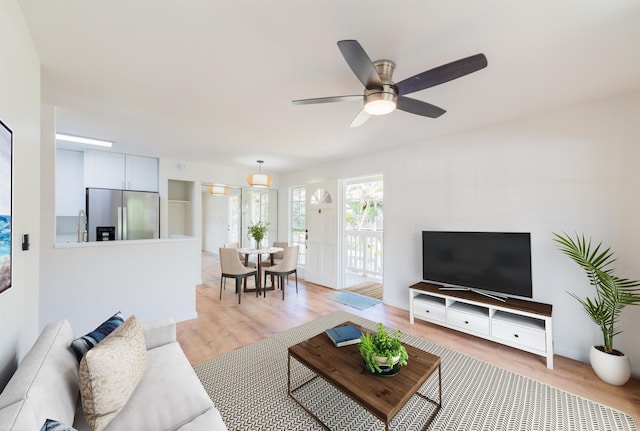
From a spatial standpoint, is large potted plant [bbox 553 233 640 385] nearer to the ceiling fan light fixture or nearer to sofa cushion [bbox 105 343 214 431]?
the ceiling fan light fixture

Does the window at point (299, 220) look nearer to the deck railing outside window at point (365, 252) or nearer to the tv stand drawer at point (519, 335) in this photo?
the deck railing outside window at point (365, 252)

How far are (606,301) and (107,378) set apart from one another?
359 centimetres

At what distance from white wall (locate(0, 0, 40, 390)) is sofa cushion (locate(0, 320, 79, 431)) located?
0.17m

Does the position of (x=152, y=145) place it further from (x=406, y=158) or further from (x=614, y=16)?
(x=614, y=16)

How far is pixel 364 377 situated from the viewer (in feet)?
5.27

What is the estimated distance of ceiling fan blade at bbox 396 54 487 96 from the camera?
1.39 meters

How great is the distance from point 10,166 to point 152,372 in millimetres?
1331

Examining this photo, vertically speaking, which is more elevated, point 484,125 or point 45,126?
point 484,125

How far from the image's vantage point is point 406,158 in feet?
12.6

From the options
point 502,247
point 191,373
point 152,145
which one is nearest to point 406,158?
point 502,247

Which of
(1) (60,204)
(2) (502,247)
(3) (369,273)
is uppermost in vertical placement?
(1) (60,204)

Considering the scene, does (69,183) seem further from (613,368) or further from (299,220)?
(613,368)

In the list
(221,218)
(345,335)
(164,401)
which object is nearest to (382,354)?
(345,335)

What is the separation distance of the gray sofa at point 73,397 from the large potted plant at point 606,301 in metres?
2.99
